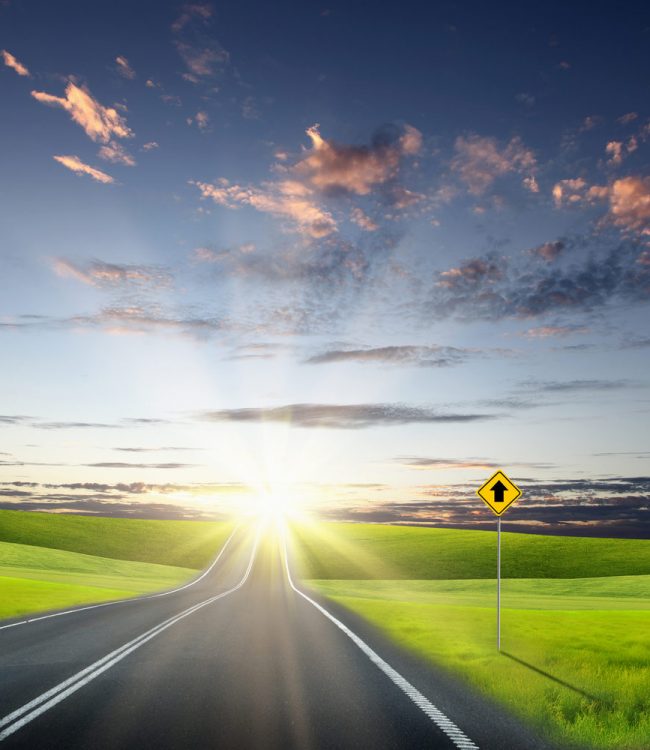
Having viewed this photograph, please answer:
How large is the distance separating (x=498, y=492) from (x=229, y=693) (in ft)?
22.9

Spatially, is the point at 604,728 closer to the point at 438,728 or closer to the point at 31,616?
the point at 438,728

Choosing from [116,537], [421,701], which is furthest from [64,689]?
[116,537]

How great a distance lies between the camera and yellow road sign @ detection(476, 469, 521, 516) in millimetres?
13945

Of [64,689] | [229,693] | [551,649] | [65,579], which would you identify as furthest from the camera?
[65,579]

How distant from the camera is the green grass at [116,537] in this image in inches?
3287

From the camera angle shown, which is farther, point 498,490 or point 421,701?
point 498,490

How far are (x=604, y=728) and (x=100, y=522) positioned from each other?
114 m

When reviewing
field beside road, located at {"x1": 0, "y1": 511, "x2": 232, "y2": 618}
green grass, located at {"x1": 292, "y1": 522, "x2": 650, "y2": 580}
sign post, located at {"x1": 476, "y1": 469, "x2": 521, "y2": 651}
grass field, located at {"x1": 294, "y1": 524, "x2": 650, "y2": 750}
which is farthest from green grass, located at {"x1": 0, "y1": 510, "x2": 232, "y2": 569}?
sign post, located at {"x1": 476, "y1": 469, "x2": 521, "y2": 651}

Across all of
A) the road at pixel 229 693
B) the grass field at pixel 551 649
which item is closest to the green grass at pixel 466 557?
the grass field at pixel 551 649

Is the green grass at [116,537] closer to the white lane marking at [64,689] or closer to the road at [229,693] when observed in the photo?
A: the road at [229,693]

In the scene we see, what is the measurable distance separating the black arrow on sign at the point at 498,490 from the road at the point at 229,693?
3528 millimetres

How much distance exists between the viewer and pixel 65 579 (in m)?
48.0

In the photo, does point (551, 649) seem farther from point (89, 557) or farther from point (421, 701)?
point (89, 557)

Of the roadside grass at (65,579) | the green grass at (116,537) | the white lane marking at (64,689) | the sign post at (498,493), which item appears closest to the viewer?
the white lane marking at (64,689)
